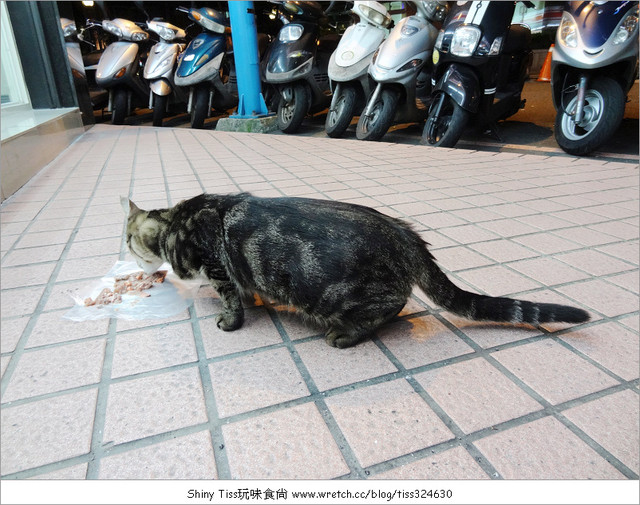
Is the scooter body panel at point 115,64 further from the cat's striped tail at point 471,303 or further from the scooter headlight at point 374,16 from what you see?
the cat's striped tail at point 471,303

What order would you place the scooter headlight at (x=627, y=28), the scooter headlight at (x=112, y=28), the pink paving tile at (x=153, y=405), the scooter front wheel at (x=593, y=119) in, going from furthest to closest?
the scooter headlight at (x=112, y=28) < the scooter front wheel at (x=593, y=119) < the scooter headlight at (x=627, y=28) < the pink paving tile at (x=153, y=405)

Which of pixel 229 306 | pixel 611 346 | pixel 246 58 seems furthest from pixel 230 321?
pixel 246 58

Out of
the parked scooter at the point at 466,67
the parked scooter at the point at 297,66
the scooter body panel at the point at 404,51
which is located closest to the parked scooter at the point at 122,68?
the parked scooter at the point at 297,66

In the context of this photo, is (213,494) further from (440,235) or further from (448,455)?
(440,235)

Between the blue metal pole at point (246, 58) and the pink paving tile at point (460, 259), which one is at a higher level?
the blue metal pole at point (246, 58)

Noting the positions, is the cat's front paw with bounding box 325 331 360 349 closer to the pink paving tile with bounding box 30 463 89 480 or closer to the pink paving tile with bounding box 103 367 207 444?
the pink paving tile with bounding box 103 367 207 444

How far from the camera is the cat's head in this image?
2.28 m

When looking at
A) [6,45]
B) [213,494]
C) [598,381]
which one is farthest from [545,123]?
[6,45]

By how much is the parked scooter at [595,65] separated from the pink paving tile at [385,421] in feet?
14.8

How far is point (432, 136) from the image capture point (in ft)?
19.7

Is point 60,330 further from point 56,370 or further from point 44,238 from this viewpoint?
point 44,238

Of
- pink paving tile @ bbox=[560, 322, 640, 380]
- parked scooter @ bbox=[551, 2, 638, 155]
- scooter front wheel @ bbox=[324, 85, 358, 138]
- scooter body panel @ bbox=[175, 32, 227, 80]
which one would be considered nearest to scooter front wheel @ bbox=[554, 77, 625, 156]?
parked scooter @ bbox=[551, 2, 638, 155]

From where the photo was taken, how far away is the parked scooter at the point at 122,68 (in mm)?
8898

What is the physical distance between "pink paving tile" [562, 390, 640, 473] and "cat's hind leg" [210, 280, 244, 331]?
4.54 ft
